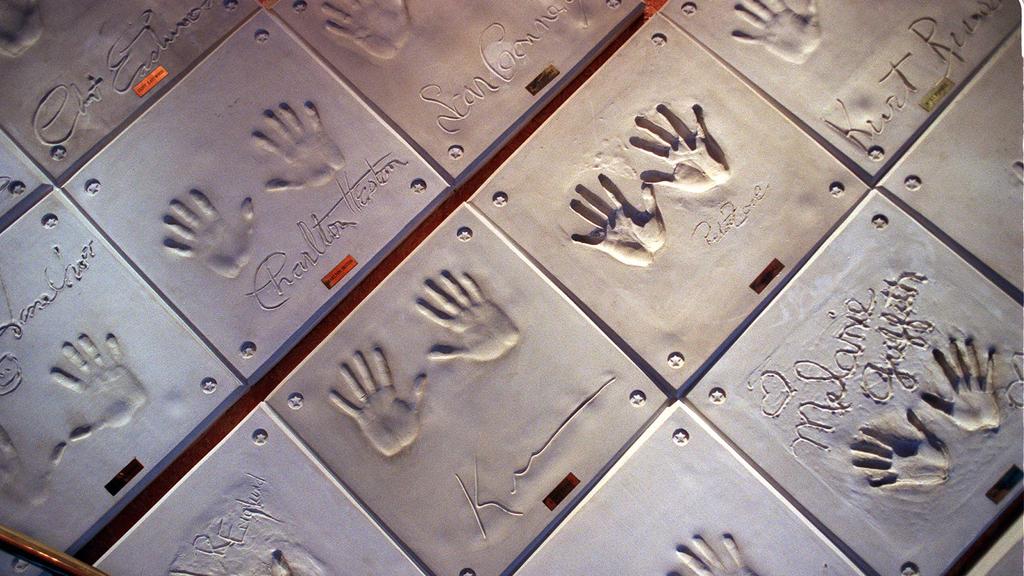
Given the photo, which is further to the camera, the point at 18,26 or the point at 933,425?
the point at 18,26

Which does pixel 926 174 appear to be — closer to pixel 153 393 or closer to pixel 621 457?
pixel 621 457

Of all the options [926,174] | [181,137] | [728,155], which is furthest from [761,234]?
[181,137]

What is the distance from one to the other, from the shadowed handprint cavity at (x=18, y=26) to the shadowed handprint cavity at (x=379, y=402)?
1017mm

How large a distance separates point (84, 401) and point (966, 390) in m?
1.79

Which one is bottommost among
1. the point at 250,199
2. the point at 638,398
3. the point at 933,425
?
the point at 933,425

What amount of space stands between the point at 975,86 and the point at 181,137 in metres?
1.69

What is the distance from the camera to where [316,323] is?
191 centimetres

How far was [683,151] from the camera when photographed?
6.35 ft

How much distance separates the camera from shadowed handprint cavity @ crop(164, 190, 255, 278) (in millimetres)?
1910
